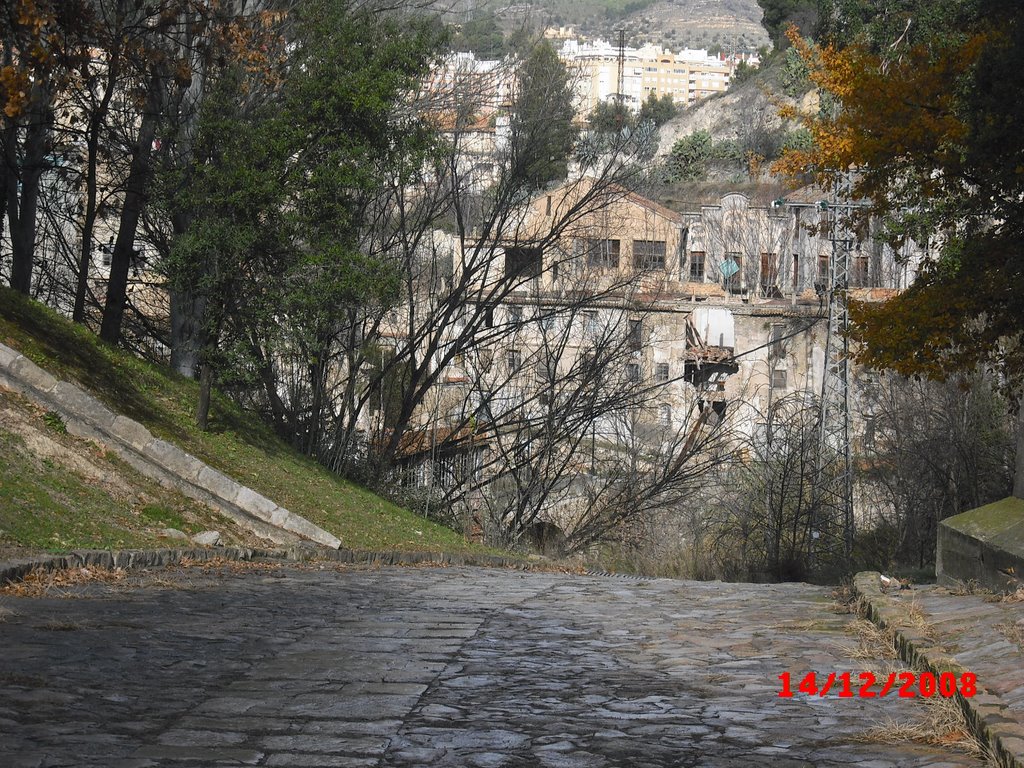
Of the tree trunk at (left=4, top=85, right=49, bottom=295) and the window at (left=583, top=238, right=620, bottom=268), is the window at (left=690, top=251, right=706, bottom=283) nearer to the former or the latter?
the window at (left=583, top=238, right=620, bottom=268)

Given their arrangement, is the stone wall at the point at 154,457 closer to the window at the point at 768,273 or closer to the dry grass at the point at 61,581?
the dry grass at the point at 61,581

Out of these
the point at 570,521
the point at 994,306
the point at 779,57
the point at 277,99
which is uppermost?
the point at 779,57

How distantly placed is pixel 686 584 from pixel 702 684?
24.2 ft

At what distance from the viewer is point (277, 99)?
20.7 m

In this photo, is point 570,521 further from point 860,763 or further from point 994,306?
point 860,763

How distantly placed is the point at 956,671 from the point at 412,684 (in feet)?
9.16

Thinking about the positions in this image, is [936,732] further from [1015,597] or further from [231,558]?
[231,558]

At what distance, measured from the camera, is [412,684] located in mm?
6387

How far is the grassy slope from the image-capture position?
17469 millimetres

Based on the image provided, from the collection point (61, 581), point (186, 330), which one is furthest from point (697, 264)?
point (61, 581)

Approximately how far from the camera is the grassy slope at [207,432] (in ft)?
57.3

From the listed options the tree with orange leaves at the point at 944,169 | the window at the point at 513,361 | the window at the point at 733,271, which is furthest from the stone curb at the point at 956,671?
the window at the point at 733,271

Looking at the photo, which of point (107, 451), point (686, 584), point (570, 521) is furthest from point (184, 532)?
point (570, 521)
